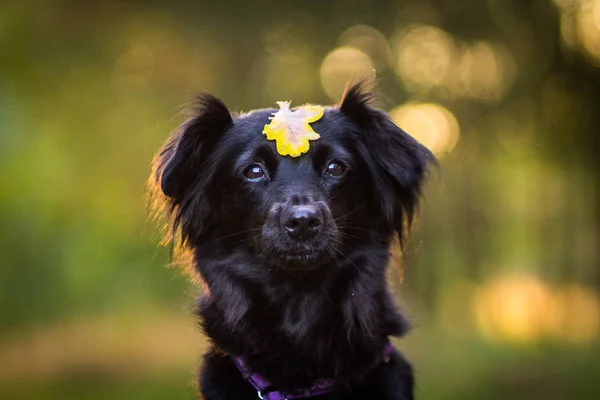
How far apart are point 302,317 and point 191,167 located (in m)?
1.02

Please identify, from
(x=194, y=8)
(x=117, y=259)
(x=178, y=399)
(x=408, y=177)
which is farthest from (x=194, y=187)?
(x=117, y=259)

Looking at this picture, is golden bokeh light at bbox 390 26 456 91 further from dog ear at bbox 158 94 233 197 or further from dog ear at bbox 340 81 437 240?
dog ear at bbox 158 94 233 197

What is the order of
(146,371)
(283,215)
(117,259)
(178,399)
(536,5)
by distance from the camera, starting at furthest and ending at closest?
(117,259)
(536,5)
(146,371)
(178,399)
(283,215)

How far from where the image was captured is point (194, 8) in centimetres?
1091

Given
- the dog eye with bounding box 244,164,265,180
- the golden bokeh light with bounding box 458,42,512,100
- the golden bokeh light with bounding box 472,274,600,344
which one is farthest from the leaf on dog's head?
the golden bokeh light with bounding box 472,274,600,344

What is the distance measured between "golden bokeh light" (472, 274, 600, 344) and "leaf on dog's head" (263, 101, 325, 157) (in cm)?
749

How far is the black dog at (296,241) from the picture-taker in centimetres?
375

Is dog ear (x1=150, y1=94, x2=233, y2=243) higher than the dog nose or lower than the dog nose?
higher

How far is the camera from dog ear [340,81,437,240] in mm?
4176

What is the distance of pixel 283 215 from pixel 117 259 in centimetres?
959

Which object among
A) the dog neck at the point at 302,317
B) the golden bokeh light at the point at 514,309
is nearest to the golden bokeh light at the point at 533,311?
the golden bokeh light at the point at 514,309

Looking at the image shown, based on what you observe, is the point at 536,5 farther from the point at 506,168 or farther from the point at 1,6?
the point at 1,6

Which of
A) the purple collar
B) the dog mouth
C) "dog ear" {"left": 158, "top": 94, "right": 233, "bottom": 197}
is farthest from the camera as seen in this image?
"dog ear" {"left": 158, "top": 94, "right": 233, "bottom": 197}

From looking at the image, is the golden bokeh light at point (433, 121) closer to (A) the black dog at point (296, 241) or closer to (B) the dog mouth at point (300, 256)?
(A) the black dog at point (296, 241)
